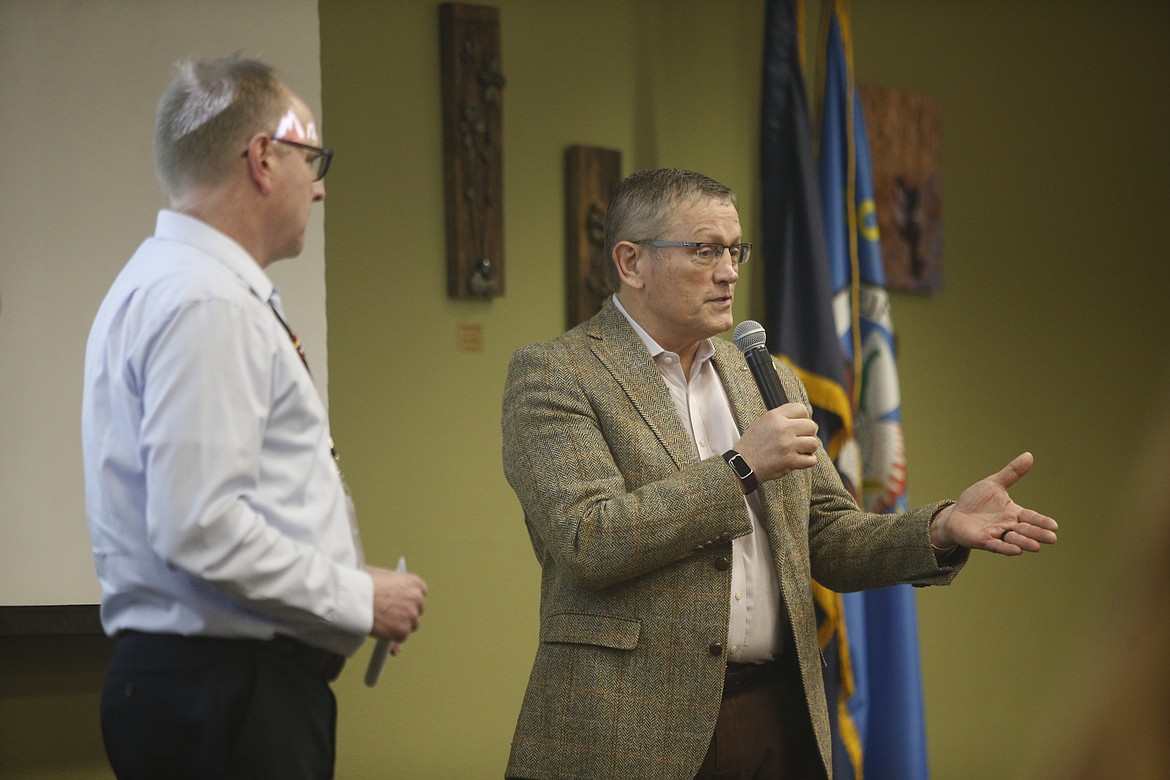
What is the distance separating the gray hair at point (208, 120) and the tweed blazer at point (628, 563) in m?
0.65

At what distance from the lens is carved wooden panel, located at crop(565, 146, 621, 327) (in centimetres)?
353

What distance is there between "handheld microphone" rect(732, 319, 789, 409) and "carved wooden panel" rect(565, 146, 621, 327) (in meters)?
1.47

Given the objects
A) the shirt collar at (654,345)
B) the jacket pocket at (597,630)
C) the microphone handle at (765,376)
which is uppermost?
the shirt collar at (654,345)

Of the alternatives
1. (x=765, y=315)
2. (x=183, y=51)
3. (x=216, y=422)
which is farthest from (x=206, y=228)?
(x=765, y=315)

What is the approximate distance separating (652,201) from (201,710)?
1.17 meters

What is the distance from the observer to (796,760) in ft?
6.76

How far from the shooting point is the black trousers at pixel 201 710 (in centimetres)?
147

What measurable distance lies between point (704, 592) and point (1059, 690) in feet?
4.80

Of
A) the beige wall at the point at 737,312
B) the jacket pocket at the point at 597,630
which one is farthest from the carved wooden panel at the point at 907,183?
the jacket pocket at the point at 597,630

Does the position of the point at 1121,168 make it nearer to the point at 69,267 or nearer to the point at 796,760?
the point at 796,760

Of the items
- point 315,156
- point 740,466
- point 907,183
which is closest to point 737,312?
point 907,183

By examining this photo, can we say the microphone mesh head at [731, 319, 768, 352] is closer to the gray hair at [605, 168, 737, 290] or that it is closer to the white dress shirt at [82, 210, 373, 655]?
the gray hair at [605, 168, 737, 290]

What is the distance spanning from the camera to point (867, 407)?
3.77 metres

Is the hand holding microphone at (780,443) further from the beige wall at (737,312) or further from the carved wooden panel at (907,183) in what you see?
the carved wooden panel at (907,183)
